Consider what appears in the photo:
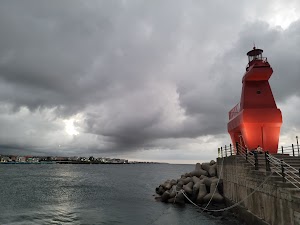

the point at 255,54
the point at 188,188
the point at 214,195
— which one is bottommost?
the point at 214,195

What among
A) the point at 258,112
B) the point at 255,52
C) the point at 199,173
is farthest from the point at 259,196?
the point at 255,52

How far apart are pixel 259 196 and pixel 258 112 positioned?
10735 mm

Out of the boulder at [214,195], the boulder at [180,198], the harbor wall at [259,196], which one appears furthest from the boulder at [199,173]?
the harbor wall at [259,196]

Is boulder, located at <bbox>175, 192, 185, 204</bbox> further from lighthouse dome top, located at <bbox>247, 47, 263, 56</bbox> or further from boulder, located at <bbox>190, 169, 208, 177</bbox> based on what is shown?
lighthouse dome top, located at <bbox>247, 47, 263, 56</bbox>

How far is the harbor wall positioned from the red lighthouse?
3.59 meters

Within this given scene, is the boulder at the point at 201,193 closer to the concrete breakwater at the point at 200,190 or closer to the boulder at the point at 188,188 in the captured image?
the concrete breakwater at the point at 200,190

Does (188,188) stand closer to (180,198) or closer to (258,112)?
(180,198)

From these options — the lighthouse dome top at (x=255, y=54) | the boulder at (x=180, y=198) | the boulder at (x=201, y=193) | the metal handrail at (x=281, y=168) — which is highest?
the lighthouse dome top at (x=255, y=54)

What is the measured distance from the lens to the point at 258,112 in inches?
912

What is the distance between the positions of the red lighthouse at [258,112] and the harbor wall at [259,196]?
141 inches

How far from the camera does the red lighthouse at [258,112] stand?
75.3 feet

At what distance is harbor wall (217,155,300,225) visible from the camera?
10.9 metres

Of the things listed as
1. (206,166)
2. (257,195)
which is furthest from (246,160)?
(206,166)

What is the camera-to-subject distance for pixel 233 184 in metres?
20.1
